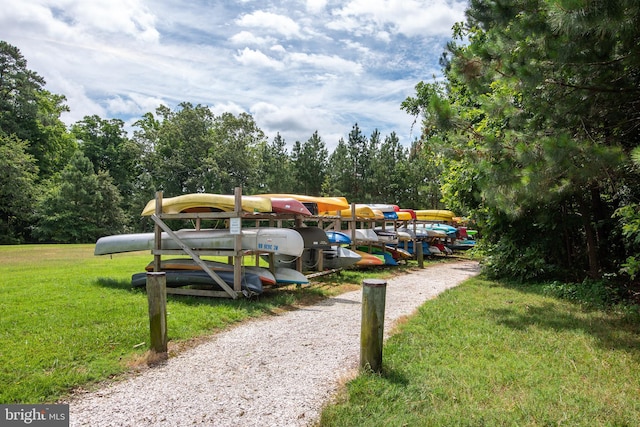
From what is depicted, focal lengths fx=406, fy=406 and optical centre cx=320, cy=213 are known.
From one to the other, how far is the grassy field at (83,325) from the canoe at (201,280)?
0.27 m

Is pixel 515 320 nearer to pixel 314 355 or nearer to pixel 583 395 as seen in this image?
pixel 583 395

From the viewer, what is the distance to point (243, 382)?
401 centimetres

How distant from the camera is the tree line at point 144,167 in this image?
3195cm

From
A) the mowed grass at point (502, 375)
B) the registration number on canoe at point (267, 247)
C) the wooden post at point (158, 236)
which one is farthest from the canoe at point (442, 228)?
the wooden post at point (158, 236)

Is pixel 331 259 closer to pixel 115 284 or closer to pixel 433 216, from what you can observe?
pixel 115 284

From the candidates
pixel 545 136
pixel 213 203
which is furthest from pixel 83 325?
pixel 545 136

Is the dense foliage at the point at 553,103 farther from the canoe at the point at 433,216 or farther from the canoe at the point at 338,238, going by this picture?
the canoe at the point at 433,216

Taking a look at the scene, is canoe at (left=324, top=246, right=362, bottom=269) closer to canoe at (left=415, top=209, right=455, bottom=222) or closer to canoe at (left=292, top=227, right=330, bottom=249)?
canoe at (left=292, top=227, right=330, bottom=249)

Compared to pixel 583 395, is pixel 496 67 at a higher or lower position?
higher

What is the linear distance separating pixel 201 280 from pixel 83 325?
286cm

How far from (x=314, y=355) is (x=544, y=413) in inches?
97.3

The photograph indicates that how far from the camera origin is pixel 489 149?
20.4 feet

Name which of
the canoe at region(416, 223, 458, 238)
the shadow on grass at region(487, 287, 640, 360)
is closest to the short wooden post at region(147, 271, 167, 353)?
the shadow on grass at region(487, 287, 640, 360)

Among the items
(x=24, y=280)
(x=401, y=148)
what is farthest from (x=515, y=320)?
(x=401, y=148)
